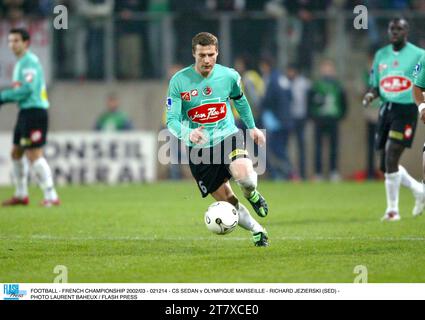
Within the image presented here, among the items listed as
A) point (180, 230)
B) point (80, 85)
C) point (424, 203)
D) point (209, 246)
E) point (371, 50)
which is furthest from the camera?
point (80, 85)

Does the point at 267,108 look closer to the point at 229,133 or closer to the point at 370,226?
the point at 370,226

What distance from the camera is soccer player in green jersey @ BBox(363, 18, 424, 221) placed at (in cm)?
1338

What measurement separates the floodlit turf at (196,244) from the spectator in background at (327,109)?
4.81 metres

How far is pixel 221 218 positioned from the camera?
988 centimetres

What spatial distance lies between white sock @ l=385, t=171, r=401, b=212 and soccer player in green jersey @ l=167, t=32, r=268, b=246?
3417 mm

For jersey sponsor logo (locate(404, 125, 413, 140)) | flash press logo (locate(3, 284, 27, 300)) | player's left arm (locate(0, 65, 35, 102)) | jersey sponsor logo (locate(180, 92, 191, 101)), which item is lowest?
flash press logo (locate(3, 284, 27, 300))

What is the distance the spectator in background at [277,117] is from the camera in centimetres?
2148

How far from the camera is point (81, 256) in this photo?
33.0 feet

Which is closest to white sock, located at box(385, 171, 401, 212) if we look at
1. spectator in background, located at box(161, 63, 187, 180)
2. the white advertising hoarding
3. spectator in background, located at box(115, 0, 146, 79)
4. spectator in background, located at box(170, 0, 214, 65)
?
spectator in background, located at box(161, 63, 187, 180)

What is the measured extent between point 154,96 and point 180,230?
35.2ft

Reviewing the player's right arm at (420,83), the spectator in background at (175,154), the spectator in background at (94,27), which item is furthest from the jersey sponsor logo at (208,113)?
the spectator in background at (94,27)

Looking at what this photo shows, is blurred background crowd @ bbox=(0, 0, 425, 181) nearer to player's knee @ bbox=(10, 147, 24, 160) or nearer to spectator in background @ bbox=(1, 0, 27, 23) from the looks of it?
spectator in background @ bbox=(1, 0, 27, 23)

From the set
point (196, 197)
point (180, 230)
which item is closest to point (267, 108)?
point (196, 197)

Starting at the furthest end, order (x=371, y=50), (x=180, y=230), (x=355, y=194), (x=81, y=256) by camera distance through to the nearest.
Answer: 1. (x=371, y=50)
2. (x=355, y=194)
3. (x=180, y=230)
4. (x=81, y=256)
